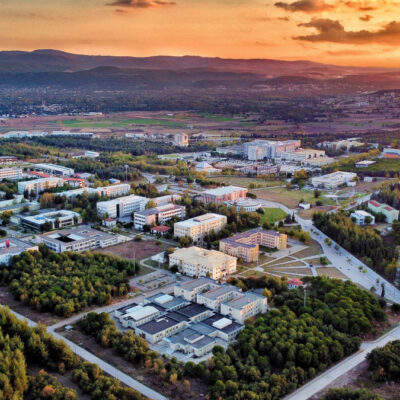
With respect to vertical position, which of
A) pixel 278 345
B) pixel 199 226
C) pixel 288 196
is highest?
pixel 199 226

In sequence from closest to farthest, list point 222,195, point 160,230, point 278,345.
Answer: point 278,345
point 160,230
point 222,195

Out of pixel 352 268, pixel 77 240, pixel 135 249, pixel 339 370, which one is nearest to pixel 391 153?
pixel 352 268

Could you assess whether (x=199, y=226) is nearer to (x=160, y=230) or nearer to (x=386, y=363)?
(x=160, y=230)

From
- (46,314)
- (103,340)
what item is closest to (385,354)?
(103,340)

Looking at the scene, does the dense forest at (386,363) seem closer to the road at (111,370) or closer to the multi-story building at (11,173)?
the road at (111,370)

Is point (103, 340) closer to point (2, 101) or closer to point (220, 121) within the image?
point (220, 121)

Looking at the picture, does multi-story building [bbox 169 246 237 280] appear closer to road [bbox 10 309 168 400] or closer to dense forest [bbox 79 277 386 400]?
dense forest [bbox 79 277 386 400]
